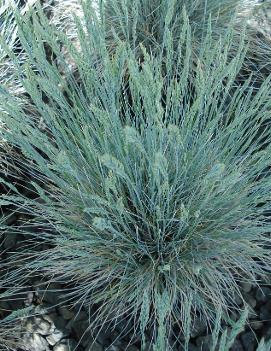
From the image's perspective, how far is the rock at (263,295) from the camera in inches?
72.5

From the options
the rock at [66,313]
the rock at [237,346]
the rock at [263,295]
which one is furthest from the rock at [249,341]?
the rock at [66,313]

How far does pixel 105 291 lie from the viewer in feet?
Result: 5.82

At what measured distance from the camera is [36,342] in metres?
1.77

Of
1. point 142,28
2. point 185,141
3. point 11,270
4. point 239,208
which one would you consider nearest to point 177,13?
point 142,28

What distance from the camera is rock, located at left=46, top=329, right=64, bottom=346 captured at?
1.77 metres

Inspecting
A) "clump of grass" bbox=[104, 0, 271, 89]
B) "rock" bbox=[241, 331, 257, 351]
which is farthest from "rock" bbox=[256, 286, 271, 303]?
"clump of grass" bbox=[104, 0, 271, 89]

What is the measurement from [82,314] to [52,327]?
0.33 ft

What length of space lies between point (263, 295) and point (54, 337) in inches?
26.5

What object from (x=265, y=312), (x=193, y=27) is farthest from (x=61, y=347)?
(x=193, y=27)

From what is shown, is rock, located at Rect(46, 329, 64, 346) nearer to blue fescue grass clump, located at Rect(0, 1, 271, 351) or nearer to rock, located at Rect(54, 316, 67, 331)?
rock, located at Rect(54, 316, 67, 331)

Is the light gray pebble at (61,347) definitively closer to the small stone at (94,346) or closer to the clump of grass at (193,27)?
the small stone at (94,346)

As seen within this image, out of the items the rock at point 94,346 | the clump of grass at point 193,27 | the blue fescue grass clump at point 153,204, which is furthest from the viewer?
the clump of grass at point 193,27

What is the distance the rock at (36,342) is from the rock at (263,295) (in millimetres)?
684

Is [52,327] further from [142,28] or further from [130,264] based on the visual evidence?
[142,28]
